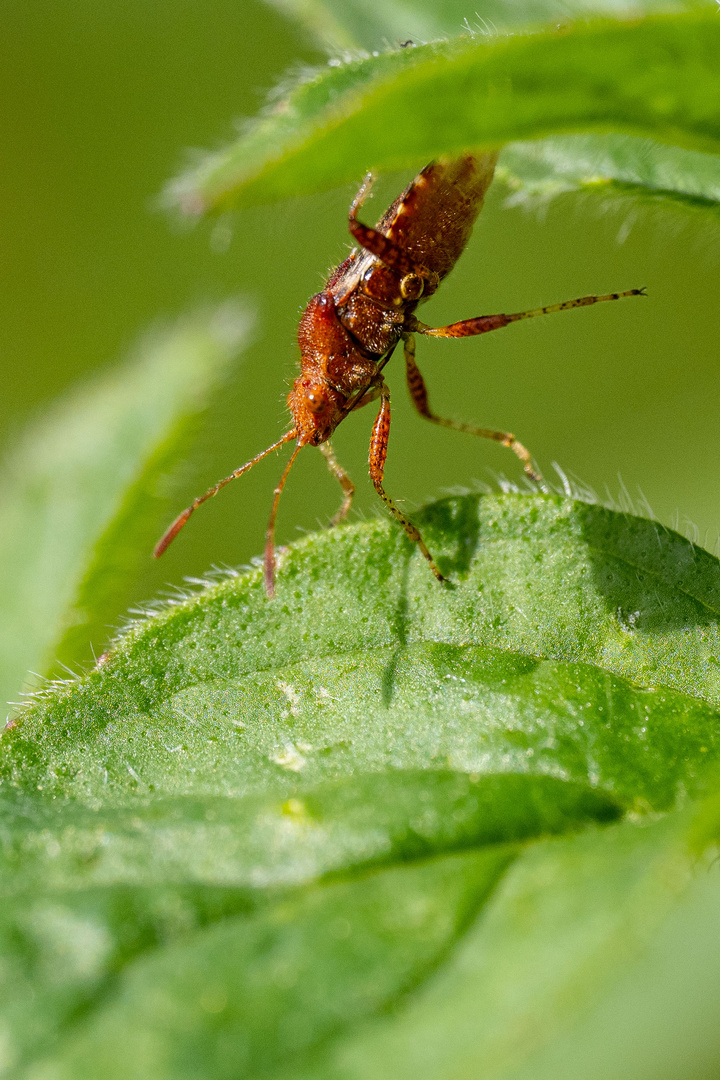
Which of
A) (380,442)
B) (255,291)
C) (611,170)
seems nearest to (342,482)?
(380,442)

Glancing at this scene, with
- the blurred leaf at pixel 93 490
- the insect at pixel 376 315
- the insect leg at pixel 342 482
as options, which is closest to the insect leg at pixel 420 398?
the insect at pixel 376 315

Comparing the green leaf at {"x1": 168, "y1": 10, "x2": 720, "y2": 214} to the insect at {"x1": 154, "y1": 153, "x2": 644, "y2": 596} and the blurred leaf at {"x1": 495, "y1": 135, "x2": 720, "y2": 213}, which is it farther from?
the insect at {"x1": 154, "y1": 153, "x2": 644, "y2": 596}

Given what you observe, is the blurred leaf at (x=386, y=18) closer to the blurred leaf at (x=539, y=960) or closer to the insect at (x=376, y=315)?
the insect at (x=376, y=315)

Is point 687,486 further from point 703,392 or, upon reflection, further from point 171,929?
point 171,929

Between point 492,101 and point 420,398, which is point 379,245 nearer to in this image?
point 420,398

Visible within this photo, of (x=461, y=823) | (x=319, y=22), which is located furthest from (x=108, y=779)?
(x=319, y=22)

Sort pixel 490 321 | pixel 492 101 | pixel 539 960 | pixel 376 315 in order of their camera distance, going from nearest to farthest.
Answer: pixel 492 101 < pixel 539 960 < pixel 490 321 < pixel 376 315
